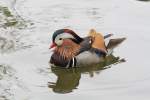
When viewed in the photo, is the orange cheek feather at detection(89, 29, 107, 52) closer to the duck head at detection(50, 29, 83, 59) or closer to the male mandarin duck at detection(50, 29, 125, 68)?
the male mandarin duck at detection(50, 29, 125, 68)

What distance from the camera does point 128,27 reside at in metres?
13.9

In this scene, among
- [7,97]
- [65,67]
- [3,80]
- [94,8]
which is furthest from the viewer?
[94,8]

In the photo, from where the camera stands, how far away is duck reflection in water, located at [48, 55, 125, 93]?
11164 millimetres

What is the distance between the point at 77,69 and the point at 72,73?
0.17m

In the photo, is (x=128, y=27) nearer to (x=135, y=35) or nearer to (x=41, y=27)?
(x=135, y=35)

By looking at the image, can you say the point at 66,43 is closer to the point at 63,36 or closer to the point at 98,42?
the point at 63,36

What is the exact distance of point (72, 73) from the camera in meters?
11.9

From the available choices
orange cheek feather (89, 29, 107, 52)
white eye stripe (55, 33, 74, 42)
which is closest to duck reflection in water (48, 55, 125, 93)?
orange cheek feather (89, 29, 107, 52)

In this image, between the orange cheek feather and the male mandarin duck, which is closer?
the male mandarin duck

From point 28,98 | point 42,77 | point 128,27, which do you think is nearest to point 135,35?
point 128,27

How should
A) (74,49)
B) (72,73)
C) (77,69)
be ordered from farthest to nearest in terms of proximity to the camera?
1. (74,49)
2. (77,69)
3. (72,73)

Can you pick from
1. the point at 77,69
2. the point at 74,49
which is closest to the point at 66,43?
the point at 74,49

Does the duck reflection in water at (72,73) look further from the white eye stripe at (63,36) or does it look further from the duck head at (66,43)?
the white eye stripe at (63,36)

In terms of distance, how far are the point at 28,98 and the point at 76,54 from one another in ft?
7.05
